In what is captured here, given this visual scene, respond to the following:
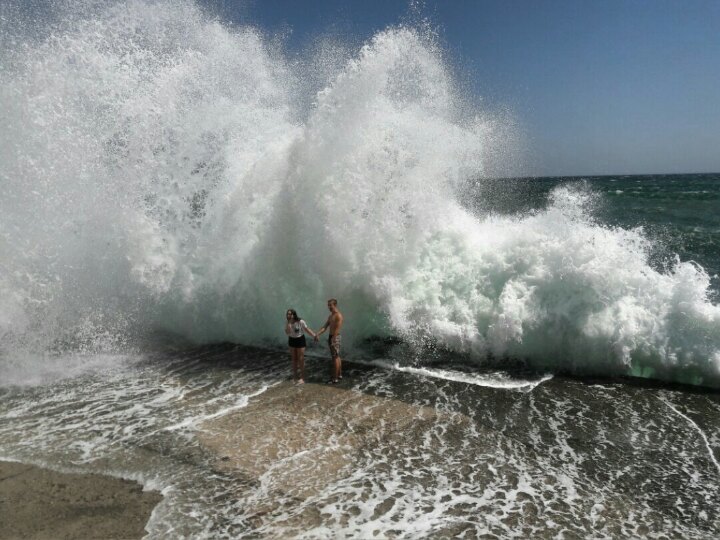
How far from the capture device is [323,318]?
33.5ft

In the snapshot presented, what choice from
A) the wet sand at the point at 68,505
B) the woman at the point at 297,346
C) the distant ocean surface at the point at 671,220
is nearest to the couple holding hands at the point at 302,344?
the woman at the point at 297,346

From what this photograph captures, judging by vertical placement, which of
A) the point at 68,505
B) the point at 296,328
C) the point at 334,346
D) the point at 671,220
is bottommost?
the point at 68,505

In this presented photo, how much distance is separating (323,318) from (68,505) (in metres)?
5.94

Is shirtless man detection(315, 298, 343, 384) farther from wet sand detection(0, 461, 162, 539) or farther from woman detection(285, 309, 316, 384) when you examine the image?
wet sand detection(0, 461, 162, 539)

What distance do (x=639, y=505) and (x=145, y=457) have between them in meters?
5.08

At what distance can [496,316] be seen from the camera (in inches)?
361

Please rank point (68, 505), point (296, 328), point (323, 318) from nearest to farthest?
point (68, 505) < point (296, 328) < point (323, 318)

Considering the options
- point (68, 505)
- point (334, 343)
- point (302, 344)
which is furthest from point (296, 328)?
point (68, 505)

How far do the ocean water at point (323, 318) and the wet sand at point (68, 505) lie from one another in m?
0.21

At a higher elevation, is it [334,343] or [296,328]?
[296,328]

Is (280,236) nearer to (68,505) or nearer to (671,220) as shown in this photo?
(68,505)

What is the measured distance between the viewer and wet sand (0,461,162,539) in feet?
14.4

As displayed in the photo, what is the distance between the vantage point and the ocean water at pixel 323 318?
5109 mm

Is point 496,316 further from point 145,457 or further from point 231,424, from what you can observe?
point 145,457
